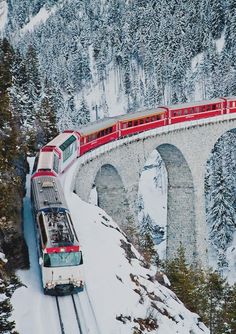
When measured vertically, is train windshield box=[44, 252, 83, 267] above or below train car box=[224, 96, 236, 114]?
below

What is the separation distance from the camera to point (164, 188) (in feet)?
301

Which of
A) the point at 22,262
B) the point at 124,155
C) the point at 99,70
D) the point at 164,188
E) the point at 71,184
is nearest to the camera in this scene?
the point at 22,262

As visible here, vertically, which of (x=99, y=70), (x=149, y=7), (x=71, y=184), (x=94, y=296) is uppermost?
(x=149, y=7)

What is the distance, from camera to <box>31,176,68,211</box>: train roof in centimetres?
2173

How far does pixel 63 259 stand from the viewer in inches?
739

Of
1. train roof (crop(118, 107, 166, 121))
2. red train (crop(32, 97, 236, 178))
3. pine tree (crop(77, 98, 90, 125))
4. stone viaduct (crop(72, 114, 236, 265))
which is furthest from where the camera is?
pine tree (crop(77, 98, 90, 125))

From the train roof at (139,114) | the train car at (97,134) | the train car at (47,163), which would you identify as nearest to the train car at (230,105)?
the train roof at (139,114)

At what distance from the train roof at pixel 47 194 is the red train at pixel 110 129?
3.86 feet

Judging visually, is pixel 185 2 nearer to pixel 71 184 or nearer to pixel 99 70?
pixel 99 70

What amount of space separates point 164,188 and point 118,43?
58.6 metres

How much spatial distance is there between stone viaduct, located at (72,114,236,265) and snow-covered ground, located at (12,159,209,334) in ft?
44.3

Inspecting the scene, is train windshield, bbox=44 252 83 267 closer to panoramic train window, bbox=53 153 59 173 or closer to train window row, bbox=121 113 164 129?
panoramic train window, bbox=53 153 59 173

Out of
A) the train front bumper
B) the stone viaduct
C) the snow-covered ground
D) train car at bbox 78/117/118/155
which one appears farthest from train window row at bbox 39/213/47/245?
the stone viaduct

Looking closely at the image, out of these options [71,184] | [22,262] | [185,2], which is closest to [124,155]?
[71,184]
